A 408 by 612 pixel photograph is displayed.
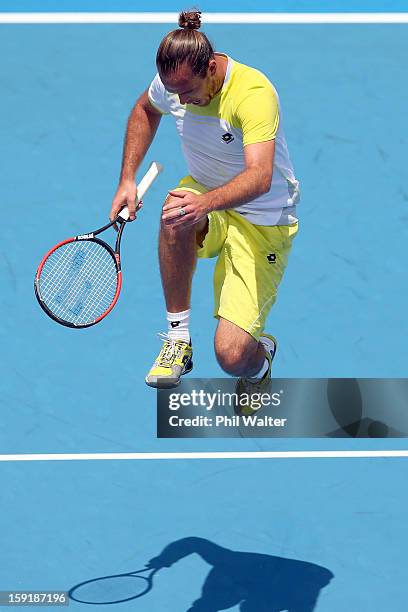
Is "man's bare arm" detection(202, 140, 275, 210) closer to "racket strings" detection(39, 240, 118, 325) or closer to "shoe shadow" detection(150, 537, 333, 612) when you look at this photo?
"racket strings" detection(39, 240, 118, 325)

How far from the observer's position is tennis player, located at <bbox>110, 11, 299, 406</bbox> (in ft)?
24.4

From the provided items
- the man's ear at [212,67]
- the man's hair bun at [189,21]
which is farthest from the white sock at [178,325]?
the man's hair bun at [189,21]

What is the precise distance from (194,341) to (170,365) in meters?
2.72

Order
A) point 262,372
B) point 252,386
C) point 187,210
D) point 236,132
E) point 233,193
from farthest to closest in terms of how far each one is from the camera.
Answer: point 252,386
point 262,372
point 236,132
point 233,193
point 187,210

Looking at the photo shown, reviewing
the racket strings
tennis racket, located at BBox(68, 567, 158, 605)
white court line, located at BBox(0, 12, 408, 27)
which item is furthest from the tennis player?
white court line, located at BBox(0, 12, 408, 27)

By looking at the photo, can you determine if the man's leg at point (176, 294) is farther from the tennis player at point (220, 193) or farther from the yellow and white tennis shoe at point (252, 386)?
the yellow and white tennis shoe at point (252, 386)

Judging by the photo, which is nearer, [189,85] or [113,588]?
[189,85]

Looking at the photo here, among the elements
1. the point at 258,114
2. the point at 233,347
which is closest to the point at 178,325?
the point at 233,347

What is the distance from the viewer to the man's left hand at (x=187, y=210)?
7.33 m

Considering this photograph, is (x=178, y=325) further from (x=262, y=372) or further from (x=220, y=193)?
(x=220, y=193)

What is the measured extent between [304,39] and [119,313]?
3534mm

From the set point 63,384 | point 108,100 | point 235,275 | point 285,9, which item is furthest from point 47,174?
point 235,275

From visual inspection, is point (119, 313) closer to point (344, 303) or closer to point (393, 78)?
point (344, 303)

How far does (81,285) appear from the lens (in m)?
8.49
